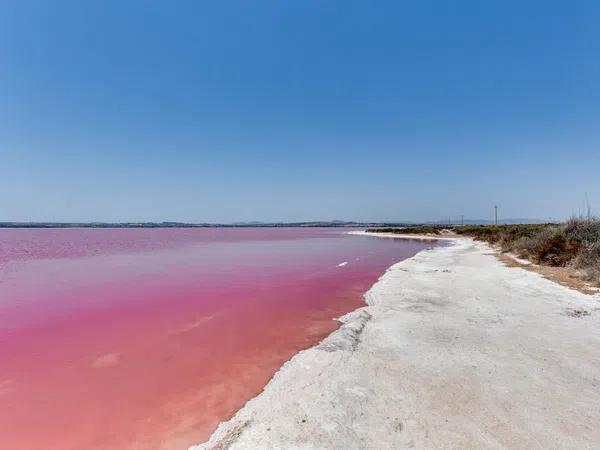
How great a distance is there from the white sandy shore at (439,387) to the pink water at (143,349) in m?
0.88

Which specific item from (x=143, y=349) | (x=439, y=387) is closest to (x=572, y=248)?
(x=439, y=387)

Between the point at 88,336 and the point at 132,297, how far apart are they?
4.54 m

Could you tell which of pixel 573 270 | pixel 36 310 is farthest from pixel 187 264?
pixel 573 270

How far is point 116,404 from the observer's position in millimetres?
5449

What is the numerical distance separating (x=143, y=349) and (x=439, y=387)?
639cm

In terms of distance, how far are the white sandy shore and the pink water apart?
88cm

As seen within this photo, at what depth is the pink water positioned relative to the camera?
491 cm

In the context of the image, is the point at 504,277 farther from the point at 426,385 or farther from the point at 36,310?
the point at 36,310

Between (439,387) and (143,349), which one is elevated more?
(439,387)

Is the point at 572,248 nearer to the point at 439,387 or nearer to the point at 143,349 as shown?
the point at 439,387

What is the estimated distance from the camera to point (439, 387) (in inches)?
209

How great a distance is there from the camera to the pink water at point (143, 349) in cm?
491

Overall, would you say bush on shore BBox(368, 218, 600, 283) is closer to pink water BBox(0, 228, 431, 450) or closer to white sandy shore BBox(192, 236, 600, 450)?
white sandy shore BBox(192, 236, 600, 450)

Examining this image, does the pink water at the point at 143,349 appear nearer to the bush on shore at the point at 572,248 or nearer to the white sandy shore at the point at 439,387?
the white sandy shore at the point at 439,387
